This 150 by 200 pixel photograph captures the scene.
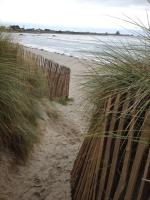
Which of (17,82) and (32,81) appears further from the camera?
(32,81)

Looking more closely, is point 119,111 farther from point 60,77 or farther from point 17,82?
point 60,77

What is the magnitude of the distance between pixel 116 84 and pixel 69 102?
6008 mm

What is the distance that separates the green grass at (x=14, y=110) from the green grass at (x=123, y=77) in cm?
94

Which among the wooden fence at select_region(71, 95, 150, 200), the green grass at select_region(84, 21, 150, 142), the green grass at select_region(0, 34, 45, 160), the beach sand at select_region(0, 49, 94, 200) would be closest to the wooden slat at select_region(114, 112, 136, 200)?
the wooden fence at select_region(71, 95, 150, 200)

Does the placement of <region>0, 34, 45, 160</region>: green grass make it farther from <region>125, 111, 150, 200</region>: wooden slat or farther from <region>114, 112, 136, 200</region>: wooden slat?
<region>125, 111, 150, 200</region>: wooden slat

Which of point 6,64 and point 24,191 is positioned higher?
point 6,64

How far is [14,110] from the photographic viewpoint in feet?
13.7

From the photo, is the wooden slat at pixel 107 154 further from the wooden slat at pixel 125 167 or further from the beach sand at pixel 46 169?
the beach sand at pixel 46 169

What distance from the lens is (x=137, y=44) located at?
10.9ft

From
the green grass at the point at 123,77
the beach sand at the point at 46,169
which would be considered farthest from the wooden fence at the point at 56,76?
the green grass at the point at 123,77

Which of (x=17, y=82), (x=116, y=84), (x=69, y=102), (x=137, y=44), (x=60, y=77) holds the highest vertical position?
(x=137, y=44)

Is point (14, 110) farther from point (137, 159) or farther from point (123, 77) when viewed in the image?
point (137, 159)

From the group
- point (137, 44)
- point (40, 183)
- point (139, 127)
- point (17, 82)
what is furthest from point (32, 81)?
point (139, 127)

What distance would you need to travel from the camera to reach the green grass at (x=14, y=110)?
4070 mm
